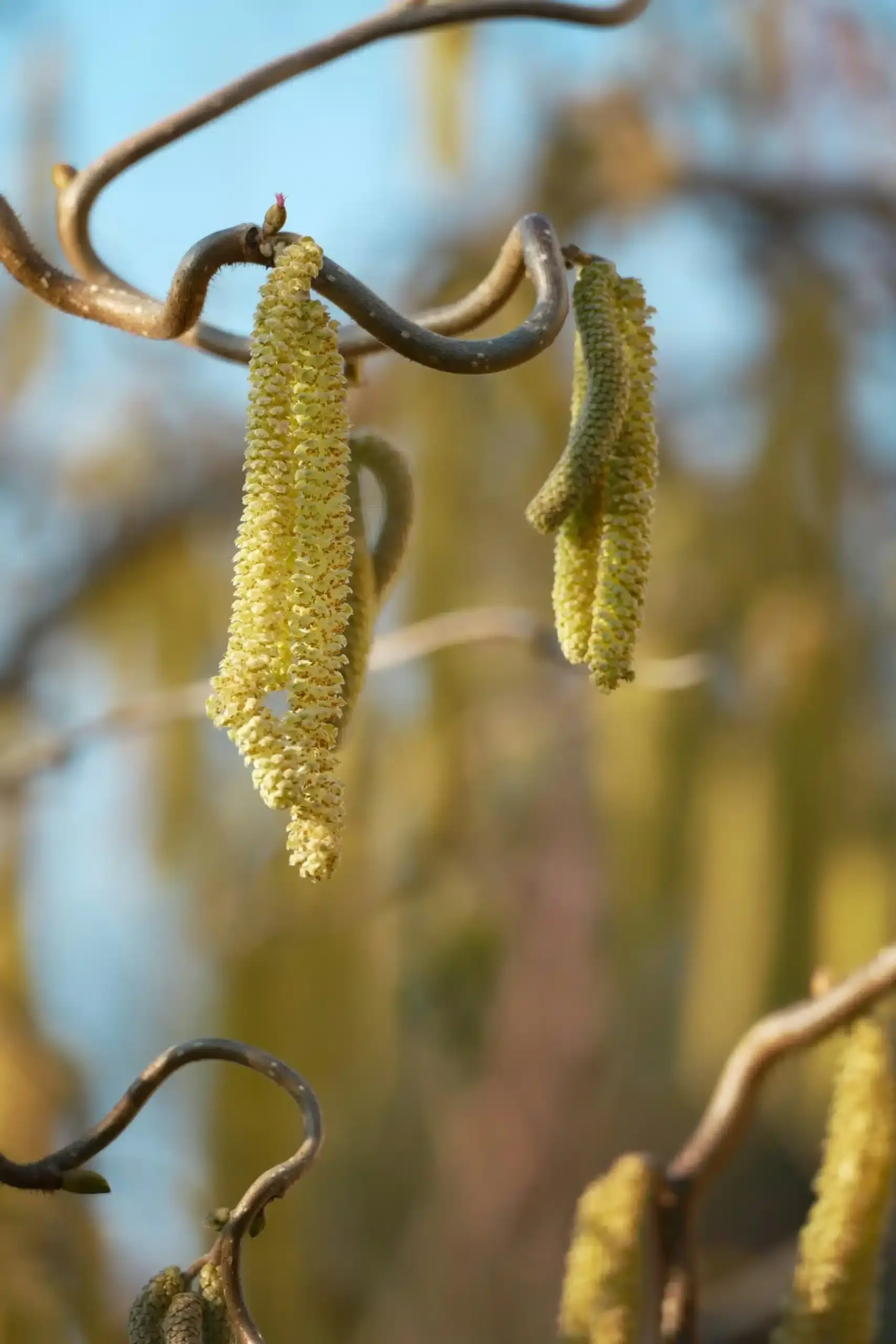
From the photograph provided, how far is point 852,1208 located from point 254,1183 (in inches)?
11.7

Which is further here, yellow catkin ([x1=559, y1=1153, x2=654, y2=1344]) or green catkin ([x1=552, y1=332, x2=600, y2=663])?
yellow catkin ([x1=559, y1=1153, x2=654, y2=1344])

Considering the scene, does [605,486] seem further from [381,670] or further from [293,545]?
[381,670]

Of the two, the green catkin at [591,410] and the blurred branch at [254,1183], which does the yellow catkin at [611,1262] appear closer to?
the blurred branch at [254,1183]

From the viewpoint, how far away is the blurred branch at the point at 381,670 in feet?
2.46

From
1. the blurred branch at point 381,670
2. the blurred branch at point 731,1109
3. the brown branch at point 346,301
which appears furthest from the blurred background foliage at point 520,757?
the brown branch at point 346,301

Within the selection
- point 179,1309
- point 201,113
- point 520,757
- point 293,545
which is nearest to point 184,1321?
point 179,1309

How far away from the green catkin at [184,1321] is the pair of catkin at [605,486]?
23cm

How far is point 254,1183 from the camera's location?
47 cm

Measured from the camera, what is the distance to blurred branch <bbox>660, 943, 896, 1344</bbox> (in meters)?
0.60

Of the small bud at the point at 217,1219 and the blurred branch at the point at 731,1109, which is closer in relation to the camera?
the small bud at the point at 217,1219

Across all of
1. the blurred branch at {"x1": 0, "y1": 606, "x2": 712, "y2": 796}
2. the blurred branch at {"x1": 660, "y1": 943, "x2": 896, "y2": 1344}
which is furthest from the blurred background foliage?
the blurred branch at {"x1": 660, "y1": 943, "x2": 896, "y2": 1344}

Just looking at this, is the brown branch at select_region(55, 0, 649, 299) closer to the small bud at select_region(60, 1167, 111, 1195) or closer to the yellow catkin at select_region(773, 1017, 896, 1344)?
the small bud at select_region(60, 1167, 111, 1195)

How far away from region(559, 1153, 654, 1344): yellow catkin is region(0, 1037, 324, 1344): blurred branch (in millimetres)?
223

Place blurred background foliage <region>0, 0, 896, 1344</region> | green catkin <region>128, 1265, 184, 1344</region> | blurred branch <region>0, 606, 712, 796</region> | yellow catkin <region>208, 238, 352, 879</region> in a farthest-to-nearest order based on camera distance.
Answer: blurred background foliage <region>0, 0, 896, 1344</region> → blurred branch <region>0, 606, 712, 796</region> → green catkin <region>128, 1265, 184, 1344</region> → yellow catkin <region>208, 238, 352, 879</region>
